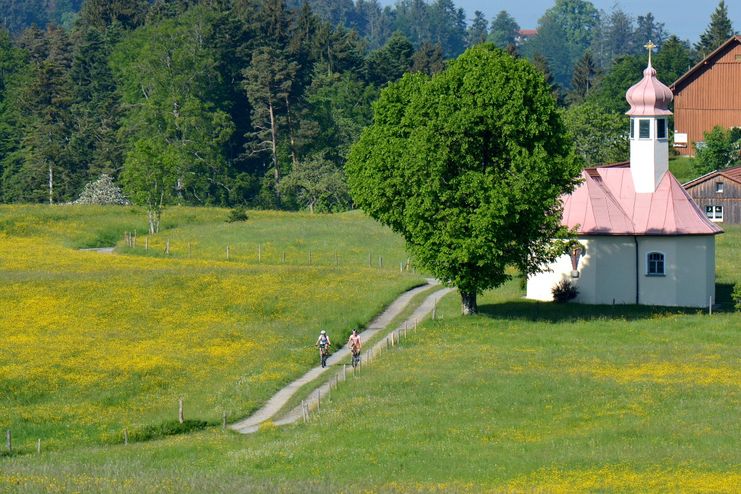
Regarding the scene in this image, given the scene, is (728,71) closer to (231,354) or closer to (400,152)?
(400,152)

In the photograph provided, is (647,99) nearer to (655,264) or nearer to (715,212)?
(655,264)

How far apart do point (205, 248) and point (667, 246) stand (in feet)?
112

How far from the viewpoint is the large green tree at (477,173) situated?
234ft

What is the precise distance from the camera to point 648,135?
8156cm

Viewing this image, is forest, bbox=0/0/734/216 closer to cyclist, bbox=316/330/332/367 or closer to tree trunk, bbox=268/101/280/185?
tree trunk, bbox=268/101/280/185

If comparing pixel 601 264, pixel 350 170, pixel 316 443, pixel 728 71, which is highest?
pixel 728 71

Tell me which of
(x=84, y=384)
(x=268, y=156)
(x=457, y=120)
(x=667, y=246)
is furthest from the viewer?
(x=268, y=156)

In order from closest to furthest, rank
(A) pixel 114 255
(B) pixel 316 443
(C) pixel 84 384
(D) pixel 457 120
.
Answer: (B) pixel 316 443, (C) pixel 84 384, (D) pixel 457 120, (A) pixel 114 255

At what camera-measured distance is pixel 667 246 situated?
3081 inches

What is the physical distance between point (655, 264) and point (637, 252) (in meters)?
1.09

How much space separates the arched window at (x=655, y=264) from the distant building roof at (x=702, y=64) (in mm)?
58096

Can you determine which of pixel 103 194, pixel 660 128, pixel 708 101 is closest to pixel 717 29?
pixel 708 101

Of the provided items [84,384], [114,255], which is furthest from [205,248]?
[84,384]

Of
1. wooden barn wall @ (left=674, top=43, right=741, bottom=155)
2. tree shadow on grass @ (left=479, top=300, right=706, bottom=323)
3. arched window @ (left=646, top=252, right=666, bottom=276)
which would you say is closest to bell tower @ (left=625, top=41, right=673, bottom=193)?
arched window @ (left=646, top=252, right=666, bottom=276)
